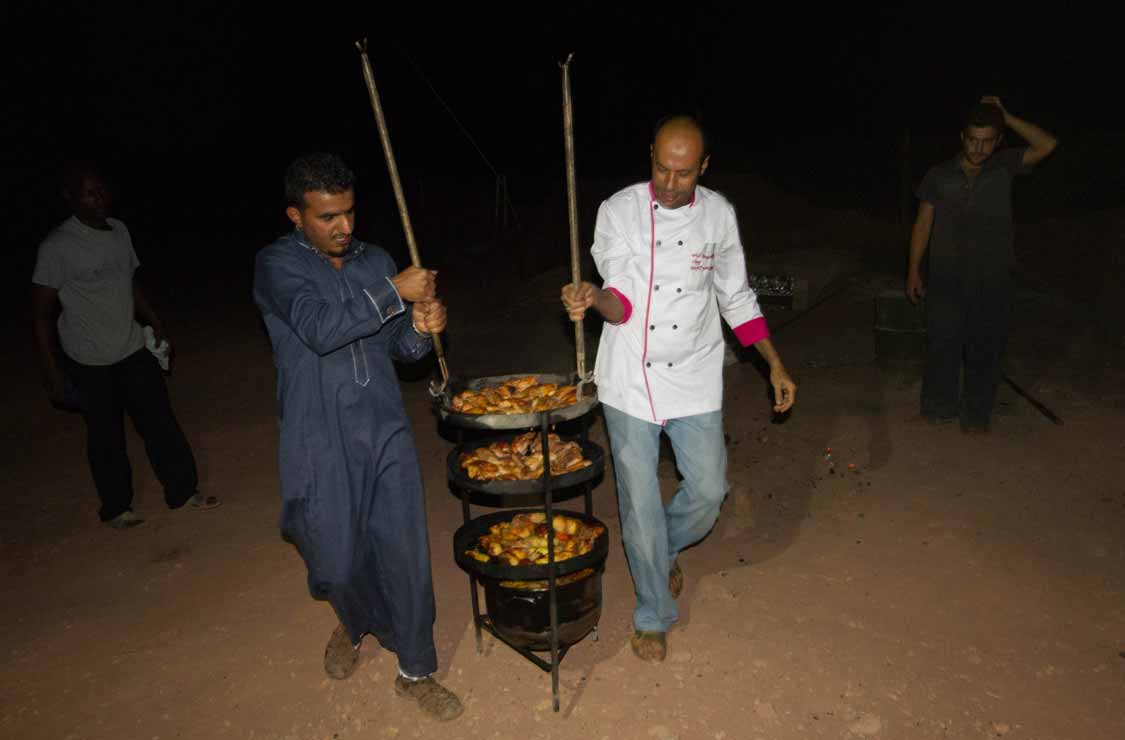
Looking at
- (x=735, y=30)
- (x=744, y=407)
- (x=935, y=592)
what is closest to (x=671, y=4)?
(x=735, y=30)

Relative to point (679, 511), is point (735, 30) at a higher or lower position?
higher

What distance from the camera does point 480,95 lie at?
112 ft

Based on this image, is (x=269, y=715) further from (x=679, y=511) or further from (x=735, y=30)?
(x=735, y=30)

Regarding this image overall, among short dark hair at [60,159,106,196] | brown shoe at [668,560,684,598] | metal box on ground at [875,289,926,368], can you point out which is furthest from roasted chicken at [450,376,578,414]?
metal box on ground at [875,289,926,368]

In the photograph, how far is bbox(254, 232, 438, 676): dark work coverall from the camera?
129 inches

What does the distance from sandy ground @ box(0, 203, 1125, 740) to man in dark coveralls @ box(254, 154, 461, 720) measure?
619 millimetres

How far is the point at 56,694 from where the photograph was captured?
13.4ft

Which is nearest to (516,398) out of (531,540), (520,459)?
(520,459)

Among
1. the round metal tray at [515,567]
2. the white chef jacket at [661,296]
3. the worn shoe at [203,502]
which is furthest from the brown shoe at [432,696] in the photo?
the worn shoe at [203,502]

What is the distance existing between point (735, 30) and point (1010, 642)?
3642 centimetres

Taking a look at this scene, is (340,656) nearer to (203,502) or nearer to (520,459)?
(520,459)

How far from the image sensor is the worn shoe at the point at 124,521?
5844 millimetres

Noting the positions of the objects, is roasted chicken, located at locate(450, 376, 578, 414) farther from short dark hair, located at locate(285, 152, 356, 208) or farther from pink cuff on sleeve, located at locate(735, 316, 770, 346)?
short dark hair, located at locate(285, 152, 356, 208)

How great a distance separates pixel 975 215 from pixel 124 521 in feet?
21.1
